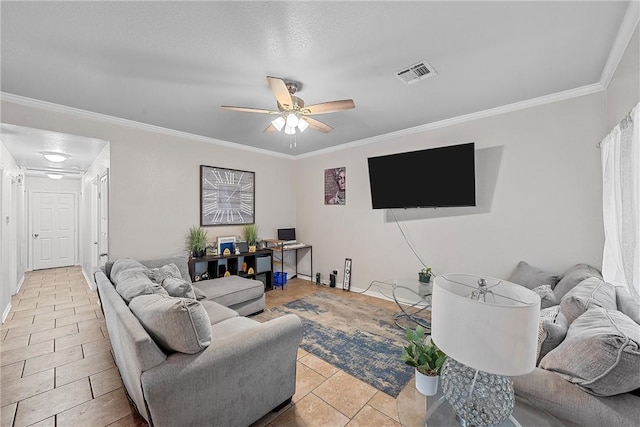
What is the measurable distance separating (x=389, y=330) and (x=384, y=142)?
8.93 ft

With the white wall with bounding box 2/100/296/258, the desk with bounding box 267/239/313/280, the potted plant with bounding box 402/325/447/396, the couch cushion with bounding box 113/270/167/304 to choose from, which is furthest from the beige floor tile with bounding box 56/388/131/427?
the desk with bounding box 267/239/313/280

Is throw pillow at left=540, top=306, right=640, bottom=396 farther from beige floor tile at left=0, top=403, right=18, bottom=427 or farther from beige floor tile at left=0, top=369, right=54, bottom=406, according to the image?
beige floor tile at left=0, top=369, right=54, bottom=406

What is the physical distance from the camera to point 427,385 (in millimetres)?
1370

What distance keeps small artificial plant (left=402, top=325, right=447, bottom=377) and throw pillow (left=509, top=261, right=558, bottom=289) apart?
1.71 meters

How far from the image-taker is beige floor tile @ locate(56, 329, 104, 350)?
263 cm

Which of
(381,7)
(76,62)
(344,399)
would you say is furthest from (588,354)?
(76,62)

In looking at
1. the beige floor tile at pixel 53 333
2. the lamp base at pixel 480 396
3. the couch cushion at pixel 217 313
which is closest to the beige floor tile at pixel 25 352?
the beige floor tile at pixel 53 333

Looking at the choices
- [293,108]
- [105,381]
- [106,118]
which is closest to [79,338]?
[105,381]

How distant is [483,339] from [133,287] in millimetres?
2167

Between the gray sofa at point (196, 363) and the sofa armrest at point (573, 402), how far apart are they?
1.30 meters

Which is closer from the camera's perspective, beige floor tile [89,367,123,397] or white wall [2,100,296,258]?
beige floor tile [89,367,123,397]

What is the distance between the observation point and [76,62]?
2.04 m

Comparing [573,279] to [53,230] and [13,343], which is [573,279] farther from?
[53,230]

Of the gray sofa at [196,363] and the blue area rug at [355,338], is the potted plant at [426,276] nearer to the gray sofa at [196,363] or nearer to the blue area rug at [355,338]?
the blue area rug at [355,338]
